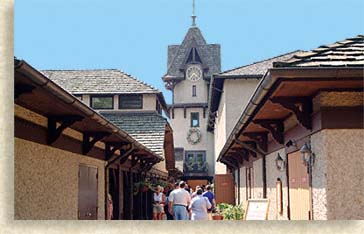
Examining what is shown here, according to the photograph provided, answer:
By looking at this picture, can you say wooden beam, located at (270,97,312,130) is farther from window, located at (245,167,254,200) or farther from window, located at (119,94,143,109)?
window, located at (119,94,143,109)

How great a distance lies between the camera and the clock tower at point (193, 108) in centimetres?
4438

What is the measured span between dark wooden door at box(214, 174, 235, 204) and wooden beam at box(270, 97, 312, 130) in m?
16.3

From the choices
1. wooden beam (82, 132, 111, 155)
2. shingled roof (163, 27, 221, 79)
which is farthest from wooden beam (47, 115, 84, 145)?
shingled roof (163, 27, 221, 79)

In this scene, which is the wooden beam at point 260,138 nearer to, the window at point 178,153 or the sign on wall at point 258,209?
the sign on wall at point 258,209

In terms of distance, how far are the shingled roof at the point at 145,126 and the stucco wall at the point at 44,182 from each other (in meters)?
10.9

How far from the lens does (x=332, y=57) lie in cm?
577

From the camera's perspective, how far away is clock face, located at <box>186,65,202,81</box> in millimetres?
45784

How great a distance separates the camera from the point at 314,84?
19.2 feet

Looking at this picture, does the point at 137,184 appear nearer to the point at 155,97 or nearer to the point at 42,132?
the point at 155,97

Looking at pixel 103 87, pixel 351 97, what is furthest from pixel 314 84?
pixel 103 87

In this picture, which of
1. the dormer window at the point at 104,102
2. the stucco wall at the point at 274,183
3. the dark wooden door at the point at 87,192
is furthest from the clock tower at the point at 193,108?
the dark wooden door at the point at 87,192

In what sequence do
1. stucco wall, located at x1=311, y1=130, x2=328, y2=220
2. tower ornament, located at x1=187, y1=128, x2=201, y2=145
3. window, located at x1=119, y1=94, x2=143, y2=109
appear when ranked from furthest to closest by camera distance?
tower ornament, located at x1=187, y1=128, x2=201, y2=145 → window, located at x1=119, y1=94, x2=143, y2=109 → stucco wall, located at x1=311, y1=130, x2=328, y2=220

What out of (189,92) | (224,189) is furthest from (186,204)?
(189,92)

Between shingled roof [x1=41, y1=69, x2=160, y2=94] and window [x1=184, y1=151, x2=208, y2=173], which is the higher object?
shingled roof [x1=41, y1=69, x2=160, y2=94]
